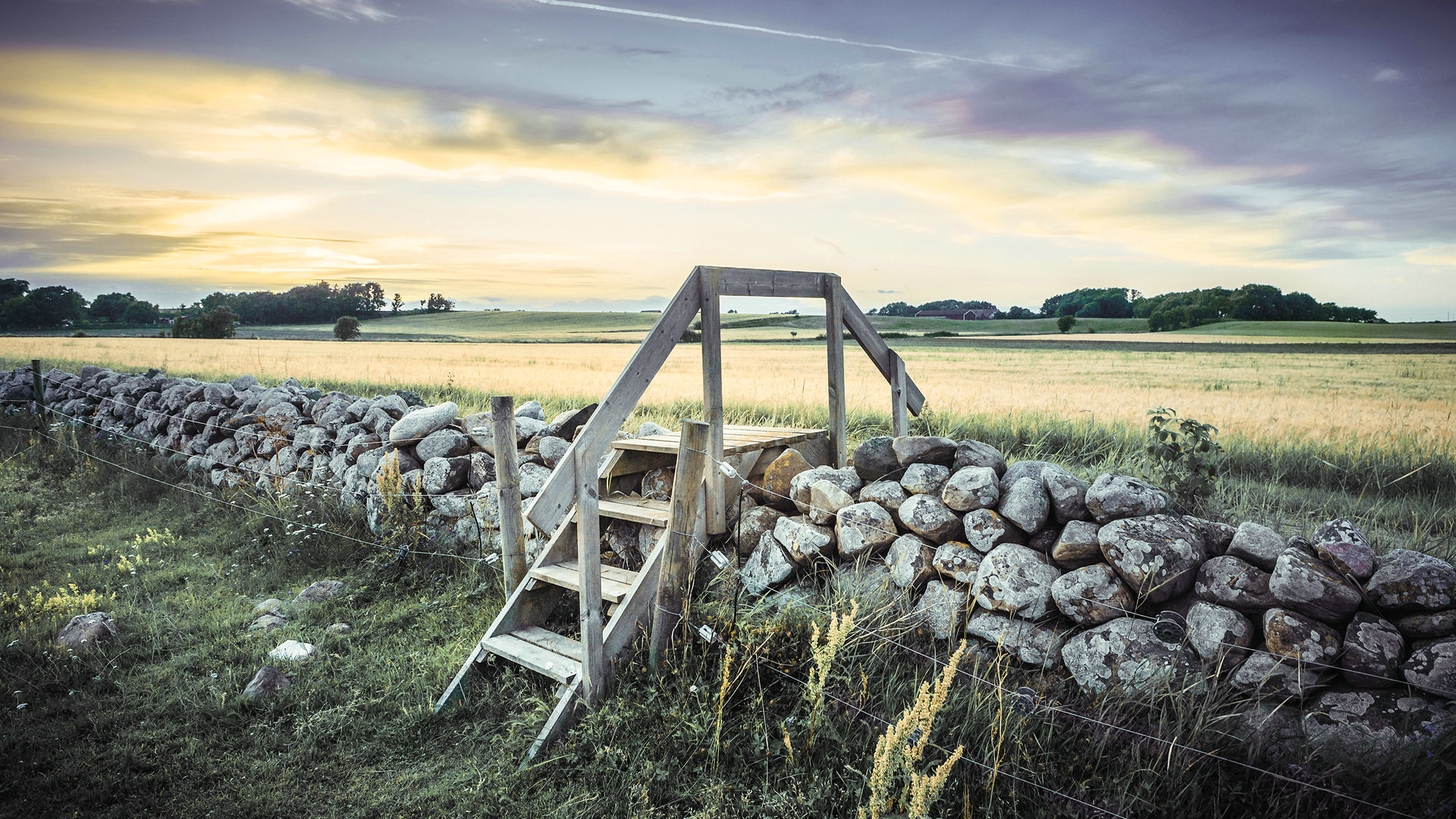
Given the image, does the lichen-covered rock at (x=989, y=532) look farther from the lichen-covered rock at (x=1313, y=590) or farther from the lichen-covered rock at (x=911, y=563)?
the lichen-covered rock at (x=1313, y=590)

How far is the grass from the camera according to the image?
3.08 m

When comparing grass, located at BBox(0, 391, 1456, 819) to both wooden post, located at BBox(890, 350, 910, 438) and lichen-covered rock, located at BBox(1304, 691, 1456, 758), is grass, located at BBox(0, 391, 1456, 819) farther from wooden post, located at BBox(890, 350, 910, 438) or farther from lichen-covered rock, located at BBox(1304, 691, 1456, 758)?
wooden post, located at BBox(890, 350, 910, 438)

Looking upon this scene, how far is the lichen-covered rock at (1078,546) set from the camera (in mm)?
3828

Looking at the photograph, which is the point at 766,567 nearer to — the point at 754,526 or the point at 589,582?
the point at 754,526

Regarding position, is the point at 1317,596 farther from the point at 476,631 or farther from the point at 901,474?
the point at 476,631

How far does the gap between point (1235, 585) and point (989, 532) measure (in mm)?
1172

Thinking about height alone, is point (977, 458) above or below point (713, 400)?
below

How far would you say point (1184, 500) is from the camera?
15.0 feet

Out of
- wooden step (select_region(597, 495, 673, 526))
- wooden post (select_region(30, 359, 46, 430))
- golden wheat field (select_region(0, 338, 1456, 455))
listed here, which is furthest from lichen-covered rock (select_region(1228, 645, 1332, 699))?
wooden post (select_region(30, 359, 46, 430))

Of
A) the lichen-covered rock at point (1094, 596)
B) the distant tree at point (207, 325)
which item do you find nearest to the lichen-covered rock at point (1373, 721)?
the lichen-covered rock at point (1094, 596)

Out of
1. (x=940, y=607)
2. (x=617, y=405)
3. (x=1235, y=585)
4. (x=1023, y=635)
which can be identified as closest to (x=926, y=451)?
(x=940, y=607)

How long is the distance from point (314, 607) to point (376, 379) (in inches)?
393

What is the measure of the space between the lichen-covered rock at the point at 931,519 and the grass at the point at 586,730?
23.4 inches

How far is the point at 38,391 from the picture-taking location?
41.9ft
